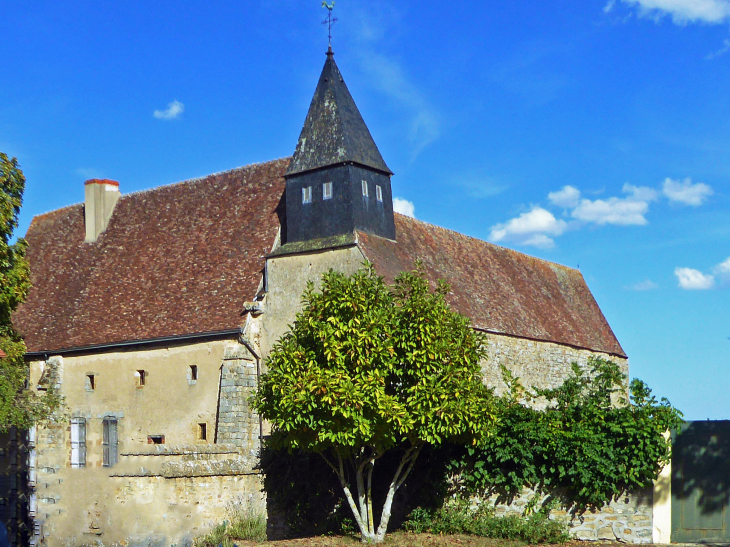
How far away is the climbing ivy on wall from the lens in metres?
14.4

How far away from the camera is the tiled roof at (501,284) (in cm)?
2570

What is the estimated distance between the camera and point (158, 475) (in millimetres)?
18234

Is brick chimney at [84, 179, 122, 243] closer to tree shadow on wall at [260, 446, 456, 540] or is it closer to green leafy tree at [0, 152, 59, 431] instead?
green leafy tree at [0, 152, 59, 431]

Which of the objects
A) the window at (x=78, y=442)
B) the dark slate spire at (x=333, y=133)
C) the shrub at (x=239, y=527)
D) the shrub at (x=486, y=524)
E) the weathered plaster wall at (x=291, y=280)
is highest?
the dark slate spire at (x=333, y=133)

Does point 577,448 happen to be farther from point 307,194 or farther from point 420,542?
point 307,194

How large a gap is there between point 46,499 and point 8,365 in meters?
6.01

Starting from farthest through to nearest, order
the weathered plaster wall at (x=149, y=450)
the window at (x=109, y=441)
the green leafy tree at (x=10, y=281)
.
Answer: the window at (x=109, y=441), the green leafy tree at (x=10, y=281), the weathered plaster wall at (x=149, y=450)

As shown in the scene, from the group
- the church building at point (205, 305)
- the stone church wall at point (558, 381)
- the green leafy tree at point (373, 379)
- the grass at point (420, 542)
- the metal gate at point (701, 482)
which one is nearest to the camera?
the metal gate at point (701, 482)

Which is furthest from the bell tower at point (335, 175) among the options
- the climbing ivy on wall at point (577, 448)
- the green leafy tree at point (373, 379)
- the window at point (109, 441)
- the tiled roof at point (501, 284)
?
the climbing ivy on wall at point (577, 448)

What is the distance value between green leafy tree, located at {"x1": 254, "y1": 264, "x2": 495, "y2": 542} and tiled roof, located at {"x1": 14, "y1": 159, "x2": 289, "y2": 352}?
8.19 meters

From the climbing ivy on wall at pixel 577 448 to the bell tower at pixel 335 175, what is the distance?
360 inches

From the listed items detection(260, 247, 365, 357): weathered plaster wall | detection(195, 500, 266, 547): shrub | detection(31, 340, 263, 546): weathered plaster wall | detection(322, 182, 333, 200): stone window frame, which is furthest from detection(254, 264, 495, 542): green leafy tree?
detection(322, 182, 333, 200): stone window frame

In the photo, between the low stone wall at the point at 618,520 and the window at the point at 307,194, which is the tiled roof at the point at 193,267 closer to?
the window at the point at 307,194

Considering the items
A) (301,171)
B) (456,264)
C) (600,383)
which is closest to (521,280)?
(456,264)
